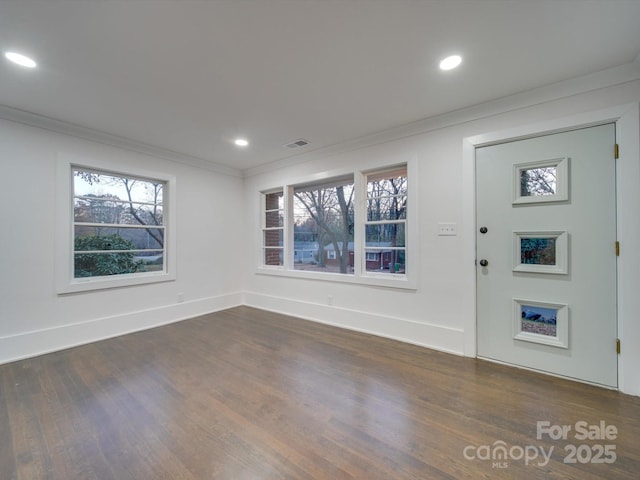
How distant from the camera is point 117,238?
364cm

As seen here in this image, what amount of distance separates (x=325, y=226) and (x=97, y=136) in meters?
3.23

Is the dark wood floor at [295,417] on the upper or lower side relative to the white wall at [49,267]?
lower

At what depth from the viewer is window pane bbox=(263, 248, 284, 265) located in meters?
4.89

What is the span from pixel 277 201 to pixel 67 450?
155 inches

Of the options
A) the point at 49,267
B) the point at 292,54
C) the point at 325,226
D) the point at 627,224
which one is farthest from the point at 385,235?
the point at 49,267

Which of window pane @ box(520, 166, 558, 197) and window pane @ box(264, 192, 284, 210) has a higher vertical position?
window pane @ box(264, 192, 284, 210)

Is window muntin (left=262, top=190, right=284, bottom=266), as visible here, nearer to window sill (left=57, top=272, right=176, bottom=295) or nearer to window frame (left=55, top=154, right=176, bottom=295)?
window sill (left=57, top=272, right=176, bottom=295)

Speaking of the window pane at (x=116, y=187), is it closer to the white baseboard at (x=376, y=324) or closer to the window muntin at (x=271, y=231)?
the window muntin at (x=271, y=231)

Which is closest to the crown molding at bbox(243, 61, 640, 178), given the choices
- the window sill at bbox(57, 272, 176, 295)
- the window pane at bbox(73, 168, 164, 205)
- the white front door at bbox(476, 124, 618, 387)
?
the white front door at bbox(476, 124, 618, 387)

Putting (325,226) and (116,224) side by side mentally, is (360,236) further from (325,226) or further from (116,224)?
(116,224)

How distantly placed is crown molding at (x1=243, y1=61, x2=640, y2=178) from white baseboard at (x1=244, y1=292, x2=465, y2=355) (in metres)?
2.26

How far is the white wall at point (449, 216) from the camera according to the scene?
2.09 metres

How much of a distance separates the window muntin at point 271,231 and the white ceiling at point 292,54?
2.06m

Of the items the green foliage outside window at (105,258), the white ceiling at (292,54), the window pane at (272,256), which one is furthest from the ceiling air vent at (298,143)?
the green foliage outside window at (105,258)
